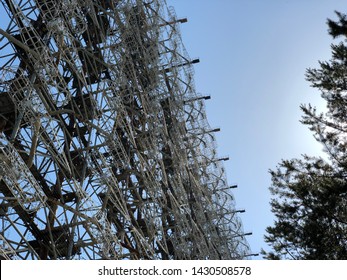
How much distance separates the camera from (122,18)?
71.7 ft

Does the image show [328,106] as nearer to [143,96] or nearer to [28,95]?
[28,95]

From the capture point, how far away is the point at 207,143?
30047 mm

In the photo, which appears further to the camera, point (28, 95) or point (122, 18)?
point (122, 18)

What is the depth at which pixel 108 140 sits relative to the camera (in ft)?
54.9

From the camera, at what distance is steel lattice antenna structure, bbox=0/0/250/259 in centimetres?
1394

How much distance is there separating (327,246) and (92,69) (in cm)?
1017

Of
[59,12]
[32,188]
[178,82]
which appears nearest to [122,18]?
[178,82]

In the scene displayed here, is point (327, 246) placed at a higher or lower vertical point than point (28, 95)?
lower

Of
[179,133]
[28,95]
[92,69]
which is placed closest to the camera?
[28,95]

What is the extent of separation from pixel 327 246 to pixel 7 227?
843 cm

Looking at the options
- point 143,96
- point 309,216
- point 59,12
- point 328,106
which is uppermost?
point 143,96

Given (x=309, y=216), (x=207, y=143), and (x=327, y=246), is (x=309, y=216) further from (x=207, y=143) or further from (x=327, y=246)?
(x=207, y=143)

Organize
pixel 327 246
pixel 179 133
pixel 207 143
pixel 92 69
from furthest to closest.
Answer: pixel 207 143
pixel 179 133
pixel 92 69
pixel 327 246

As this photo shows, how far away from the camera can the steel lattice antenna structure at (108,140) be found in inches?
549
